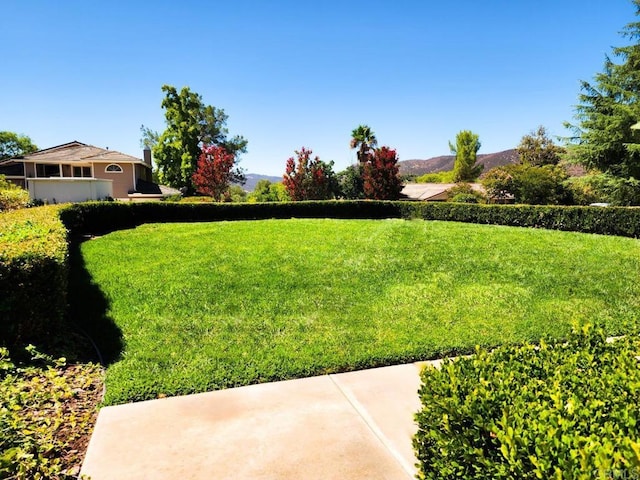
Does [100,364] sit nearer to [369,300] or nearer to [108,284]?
[108,284]

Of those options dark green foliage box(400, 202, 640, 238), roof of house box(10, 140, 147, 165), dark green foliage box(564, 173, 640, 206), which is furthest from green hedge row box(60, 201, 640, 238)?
roof of house box(10, 140, 147, 165)

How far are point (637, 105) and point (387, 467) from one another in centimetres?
2445

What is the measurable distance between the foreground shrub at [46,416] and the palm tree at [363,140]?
42189mm

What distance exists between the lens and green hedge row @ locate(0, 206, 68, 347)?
4.42 m

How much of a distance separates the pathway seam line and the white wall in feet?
67.0

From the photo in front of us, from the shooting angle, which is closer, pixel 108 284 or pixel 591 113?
pixel 108 284

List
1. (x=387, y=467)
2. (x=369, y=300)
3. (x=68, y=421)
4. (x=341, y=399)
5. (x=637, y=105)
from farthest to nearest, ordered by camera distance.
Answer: (x=637, y=105), (x=369, y=300), (x=341, y=399), (x=68, y=421), (x=387, y=467)

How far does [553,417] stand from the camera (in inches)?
69.2

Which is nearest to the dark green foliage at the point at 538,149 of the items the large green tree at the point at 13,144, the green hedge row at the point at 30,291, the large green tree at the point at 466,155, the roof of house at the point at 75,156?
the large green tree at the point at 466,155

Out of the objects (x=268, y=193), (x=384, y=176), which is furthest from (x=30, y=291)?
(x=268, y=193)

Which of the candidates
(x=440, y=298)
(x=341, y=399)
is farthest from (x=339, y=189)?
(x=341, y=399)

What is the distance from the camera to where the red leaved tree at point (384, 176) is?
30.4 metres

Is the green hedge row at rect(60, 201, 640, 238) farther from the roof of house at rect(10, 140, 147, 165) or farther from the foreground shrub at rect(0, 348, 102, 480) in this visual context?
the roof of house at rect(10, 140, 147, 165)

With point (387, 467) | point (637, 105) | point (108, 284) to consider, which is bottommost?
point (387, 467)
